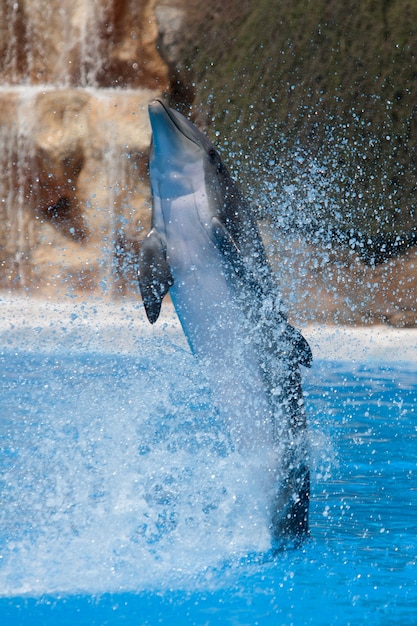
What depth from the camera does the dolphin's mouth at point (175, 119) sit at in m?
4.14

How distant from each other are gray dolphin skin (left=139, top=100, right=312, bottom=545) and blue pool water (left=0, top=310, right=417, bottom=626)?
20cm

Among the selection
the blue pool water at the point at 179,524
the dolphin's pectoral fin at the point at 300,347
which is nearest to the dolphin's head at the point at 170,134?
the dolphin's pectoral fin at the point at 300,347

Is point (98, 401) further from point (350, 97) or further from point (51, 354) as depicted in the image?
point (350, 97)

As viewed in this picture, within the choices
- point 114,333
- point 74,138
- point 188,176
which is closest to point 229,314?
point 188,176

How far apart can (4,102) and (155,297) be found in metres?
9.50

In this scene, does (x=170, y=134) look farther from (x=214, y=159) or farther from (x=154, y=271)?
(x=154, y=271)

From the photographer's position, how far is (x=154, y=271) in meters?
4.06

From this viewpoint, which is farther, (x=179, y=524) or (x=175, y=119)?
(x=175, y=119)

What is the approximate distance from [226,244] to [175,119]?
70cm

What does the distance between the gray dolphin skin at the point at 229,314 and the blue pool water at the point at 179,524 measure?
195 mm

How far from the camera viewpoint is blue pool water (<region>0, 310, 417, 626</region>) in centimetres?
338

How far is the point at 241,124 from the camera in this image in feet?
39.5

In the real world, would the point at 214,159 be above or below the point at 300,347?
above

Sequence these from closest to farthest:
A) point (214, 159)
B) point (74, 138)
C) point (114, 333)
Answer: point (214, 159) → point (114, 333) → point (74, 138)
